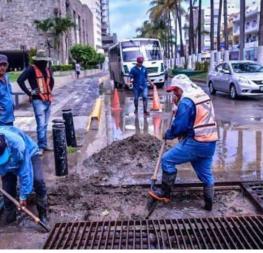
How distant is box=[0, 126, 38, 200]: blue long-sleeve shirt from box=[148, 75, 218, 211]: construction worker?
57.3 inches

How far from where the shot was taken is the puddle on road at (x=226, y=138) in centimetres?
698

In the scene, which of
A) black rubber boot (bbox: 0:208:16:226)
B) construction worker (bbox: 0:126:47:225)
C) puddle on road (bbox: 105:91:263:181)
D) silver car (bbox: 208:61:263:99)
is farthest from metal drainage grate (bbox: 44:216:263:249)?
silver car (bbox: 208:61:263:99)

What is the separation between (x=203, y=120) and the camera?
4.91m

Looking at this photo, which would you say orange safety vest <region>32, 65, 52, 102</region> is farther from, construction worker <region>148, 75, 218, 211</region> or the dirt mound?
construction worker <region>148, 75, 218, 211</region>

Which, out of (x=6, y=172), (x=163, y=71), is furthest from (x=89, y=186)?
(x=163, y=71)

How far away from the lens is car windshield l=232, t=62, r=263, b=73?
18.5m

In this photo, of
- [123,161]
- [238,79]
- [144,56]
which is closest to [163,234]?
[123,161]

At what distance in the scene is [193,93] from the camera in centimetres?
489

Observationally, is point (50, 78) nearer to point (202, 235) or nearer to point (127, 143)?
point (127, 143)

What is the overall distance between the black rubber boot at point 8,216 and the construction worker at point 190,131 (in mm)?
1535

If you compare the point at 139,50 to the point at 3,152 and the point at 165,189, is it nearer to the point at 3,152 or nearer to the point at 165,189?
the point at 165,189

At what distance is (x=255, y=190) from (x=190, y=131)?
153 cm

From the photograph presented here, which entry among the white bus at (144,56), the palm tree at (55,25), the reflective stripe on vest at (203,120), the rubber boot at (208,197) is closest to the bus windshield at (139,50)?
the white bus at (144,56)

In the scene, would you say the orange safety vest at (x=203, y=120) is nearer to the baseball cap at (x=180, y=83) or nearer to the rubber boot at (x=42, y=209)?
the baseball cap at (x=180, y=83)
